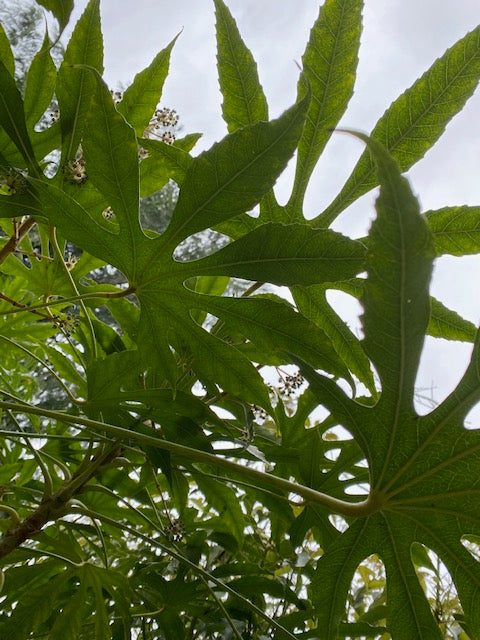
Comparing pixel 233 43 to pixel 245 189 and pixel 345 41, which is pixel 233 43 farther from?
pixel 245 189

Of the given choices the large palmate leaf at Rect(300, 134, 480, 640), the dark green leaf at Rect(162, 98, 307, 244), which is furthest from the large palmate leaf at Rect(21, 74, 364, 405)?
the large palmate leaf at Rect(300, 134, 480, 640)

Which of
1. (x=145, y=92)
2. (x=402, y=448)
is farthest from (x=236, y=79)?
(x=402, y=448)

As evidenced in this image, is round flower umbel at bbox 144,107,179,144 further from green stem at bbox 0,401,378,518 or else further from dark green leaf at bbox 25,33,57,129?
green stem at bbox 0,401,378,518

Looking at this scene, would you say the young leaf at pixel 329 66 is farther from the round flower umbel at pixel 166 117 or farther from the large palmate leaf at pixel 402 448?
the large palmate leaf at pixel 402 448

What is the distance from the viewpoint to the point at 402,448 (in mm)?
688

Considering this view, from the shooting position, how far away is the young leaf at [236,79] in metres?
0.86

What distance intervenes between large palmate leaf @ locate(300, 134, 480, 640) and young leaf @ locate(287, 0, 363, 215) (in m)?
0.35

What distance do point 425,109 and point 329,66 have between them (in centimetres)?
13

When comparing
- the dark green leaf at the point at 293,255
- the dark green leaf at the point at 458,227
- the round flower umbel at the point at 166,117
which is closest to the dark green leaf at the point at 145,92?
the round flower umbel at the point at 166,117

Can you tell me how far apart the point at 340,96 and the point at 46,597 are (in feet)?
2.63

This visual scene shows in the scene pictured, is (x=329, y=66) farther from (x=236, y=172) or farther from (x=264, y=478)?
(x=264, y=478)

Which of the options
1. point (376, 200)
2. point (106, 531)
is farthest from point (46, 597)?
point (376, 200)

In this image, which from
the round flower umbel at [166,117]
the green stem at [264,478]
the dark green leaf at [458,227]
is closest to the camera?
the green stem at [264,478]

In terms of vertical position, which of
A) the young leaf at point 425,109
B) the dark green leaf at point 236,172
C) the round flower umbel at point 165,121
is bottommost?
the dark green leaf at point 236,172
